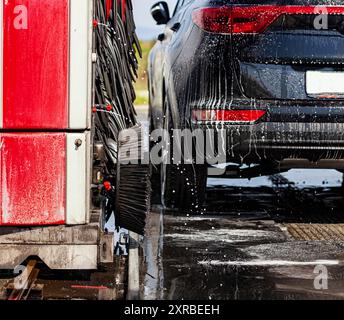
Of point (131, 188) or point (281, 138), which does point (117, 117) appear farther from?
point (281, 138)

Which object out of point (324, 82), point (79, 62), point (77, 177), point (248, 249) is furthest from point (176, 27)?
point (77, 177)

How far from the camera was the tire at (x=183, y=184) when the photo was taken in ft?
24.3

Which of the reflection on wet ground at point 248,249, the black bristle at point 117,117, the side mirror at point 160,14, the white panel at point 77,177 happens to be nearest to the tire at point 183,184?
the reflection on wet ground at point 248,249

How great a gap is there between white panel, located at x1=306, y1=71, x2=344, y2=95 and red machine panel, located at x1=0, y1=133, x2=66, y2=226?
2.28 meters

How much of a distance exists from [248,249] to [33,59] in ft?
7.42

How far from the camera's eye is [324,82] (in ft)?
22.1

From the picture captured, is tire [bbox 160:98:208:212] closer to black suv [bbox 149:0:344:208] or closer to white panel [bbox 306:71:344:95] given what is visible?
black suv [bbox 149:0:344:208]

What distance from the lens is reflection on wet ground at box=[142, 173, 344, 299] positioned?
5.41m

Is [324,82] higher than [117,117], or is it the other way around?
[324,82]

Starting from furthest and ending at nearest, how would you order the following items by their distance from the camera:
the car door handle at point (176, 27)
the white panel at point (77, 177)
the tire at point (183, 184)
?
the car door handle at point (176, 27)
the tire at point (183, 184)
the white panel at point (77, 177)

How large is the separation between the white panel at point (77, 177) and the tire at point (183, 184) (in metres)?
2.27

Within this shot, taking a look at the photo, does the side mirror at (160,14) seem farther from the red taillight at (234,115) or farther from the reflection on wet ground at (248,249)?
the red taillight at (234,115)

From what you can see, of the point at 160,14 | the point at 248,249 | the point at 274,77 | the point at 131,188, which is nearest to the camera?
the point at 131,188
